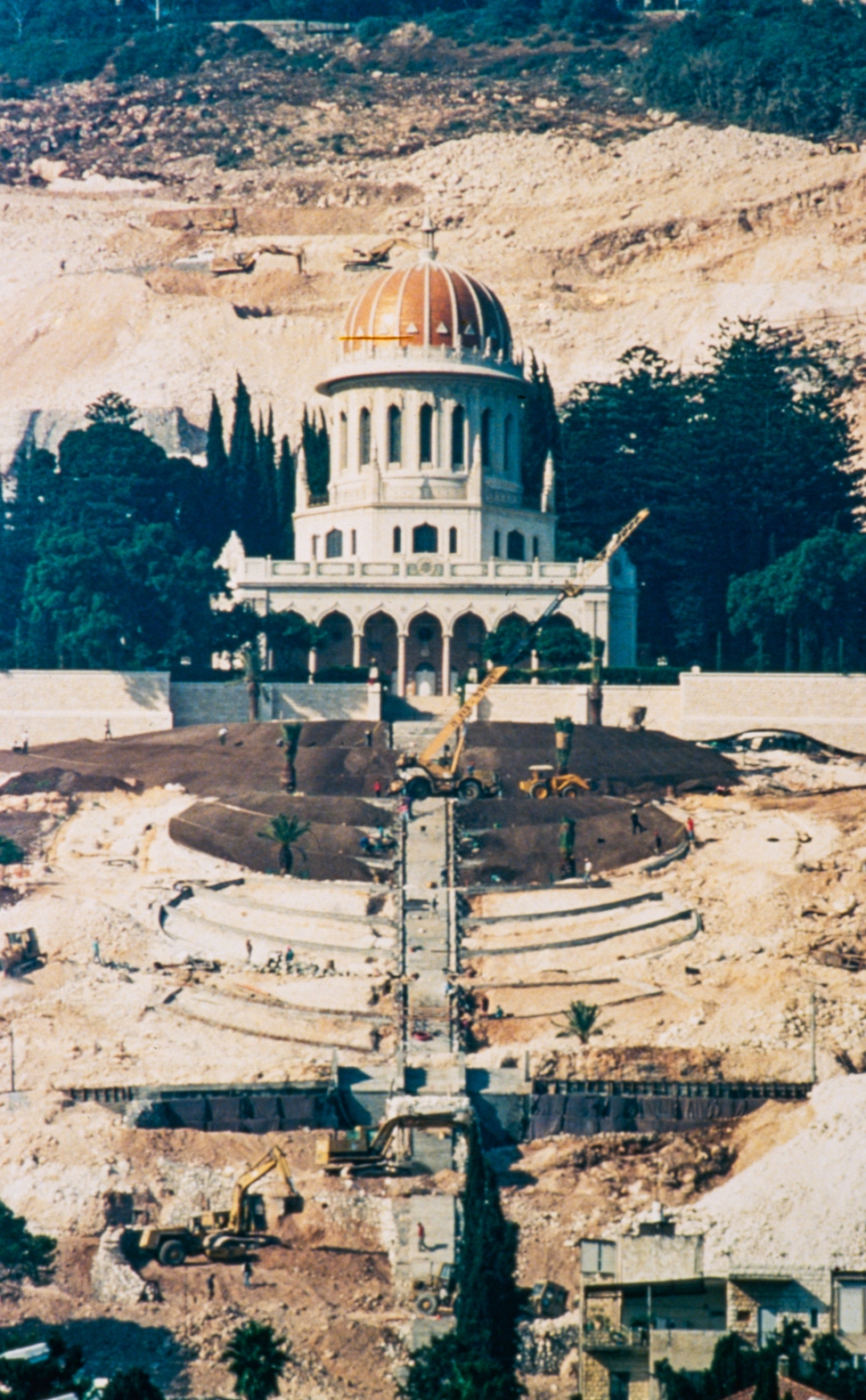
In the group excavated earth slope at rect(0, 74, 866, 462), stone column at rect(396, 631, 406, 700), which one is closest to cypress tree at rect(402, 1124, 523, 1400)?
stone column at rect(396, 631, 406, 700)

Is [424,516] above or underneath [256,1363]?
above

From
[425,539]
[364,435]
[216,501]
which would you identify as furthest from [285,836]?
[216,501]

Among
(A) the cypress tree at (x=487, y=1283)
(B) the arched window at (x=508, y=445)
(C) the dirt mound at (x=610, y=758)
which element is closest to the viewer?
(A) the cypress tree at (x=487, y=1283)

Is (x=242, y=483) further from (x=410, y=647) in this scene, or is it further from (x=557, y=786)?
(x=557, y=786)

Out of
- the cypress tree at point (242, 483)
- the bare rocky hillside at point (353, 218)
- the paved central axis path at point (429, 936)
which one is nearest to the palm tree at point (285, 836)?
the paved central axis path at point (429, 936)

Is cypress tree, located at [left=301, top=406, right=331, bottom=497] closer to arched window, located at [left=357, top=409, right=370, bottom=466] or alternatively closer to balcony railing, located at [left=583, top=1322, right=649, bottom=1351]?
arched window, located at [left=357, top=409, right=370, bottom=466]

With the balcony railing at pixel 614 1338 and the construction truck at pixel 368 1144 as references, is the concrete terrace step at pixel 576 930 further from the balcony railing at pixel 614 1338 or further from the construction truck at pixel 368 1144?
the balcony railing at pixel 614 1338

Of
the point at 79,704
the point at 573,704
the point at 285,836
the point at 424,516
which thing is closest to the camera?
the point at 285,836

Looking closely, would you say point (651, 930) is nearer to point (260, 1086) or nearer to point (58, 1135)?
point (260, 1086)
